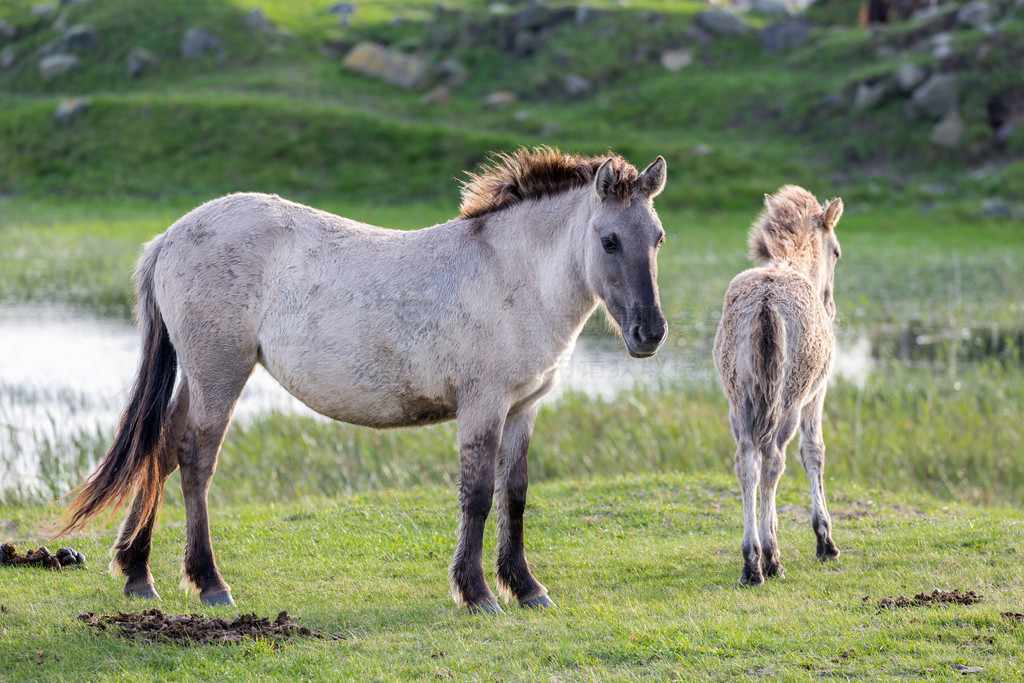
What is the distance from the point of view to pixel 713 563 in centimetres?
680

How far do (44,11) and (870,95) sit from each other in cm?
3539

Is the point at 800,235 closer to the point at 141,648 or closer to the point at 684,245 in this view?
the point at 141,648

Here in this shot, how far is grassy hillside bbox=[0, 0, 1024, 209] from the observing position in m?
30.6

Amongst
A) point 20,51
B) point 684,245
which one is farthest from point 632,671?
point 20,51

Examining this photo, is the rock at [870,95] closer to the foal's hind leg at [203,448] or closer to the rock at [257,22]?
the rock at [257,22]

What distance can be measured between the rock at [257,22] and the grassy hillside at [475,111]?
342mm

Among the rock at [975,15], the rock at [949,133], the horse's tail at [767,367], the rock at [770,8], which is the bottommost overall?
the horse's tail at [767,367]

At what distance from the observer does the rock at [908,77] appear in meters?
32.2

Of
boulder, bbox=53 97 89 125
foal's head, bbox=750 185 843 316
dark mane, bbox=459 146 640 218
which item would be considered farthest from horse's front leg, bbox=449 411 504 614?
boulder, bbox=53 97 89 125

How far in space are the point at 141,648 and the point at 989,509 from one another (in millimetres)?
6808

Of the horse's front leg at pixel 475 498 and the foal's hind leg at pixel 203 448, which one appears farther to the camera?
the foal's hind leg at pixel 203 448

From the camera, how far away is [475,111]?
35.9 m

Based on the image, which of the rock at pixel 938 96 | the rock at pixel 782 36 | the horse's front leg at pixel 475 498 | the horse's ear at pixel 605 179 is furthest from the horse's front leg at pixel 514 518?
the rock at pixel 782 36

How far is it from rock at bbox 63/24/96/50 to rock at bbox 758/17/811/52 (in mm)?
27566
